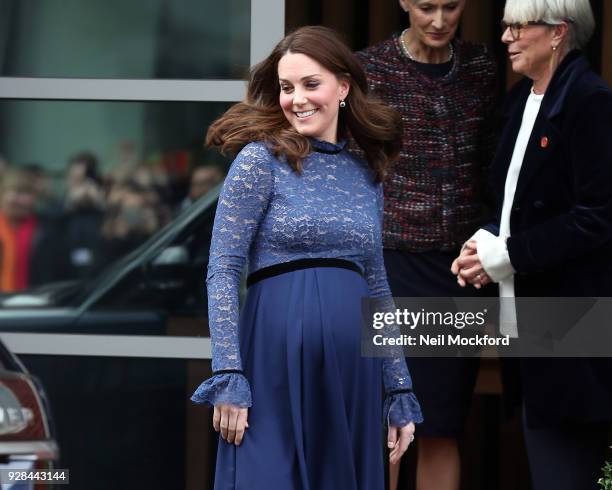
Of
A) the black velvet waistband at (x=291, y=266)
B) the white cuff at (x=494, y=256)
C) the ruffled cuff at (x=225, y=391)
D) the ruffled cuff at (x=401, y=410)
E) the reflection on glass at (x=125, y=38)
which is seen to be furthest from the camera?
the reflection on glass at (x=125, y=38)

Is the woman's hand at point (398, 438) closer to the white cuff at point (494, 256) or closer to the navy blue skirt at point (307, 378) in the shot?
the navy blue skirt at point (307, 378)

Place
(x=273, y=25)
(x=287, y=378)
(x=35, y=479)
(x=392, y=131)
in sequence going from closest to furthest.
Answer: (x=35, y=479), (x=287, y=378), (x=392, y=131), (x=273, y=25)

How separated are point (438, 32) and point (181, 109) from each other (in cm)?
93

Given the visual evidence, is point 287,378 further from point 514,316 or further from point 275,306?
point 514,316

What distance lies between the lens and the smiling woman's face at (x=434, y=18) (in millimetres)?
4102

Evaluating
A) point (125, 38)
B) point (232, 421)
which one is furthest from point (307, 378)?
point (125, 38)

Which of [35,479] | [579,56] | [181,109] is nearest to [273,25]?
[181,109]

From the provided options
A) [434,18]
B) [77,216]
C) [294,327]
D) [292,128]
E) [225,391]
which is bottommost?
[225,391]

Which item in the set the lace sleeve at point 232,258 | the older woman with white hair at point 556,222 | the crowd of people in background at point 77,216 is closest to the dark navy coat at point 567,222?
the older woman with white hair at point 556,222

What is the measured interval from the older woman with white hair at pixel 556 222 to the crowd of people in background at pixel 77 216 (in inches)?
46.8

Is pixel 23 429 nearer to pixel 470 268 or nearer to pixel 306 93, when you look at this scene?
pixel 306 93

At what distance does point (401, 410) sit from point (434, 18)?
1.31 m

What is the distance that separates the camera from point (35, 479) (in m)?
2.83

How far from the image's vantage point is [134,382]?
4.53 m
